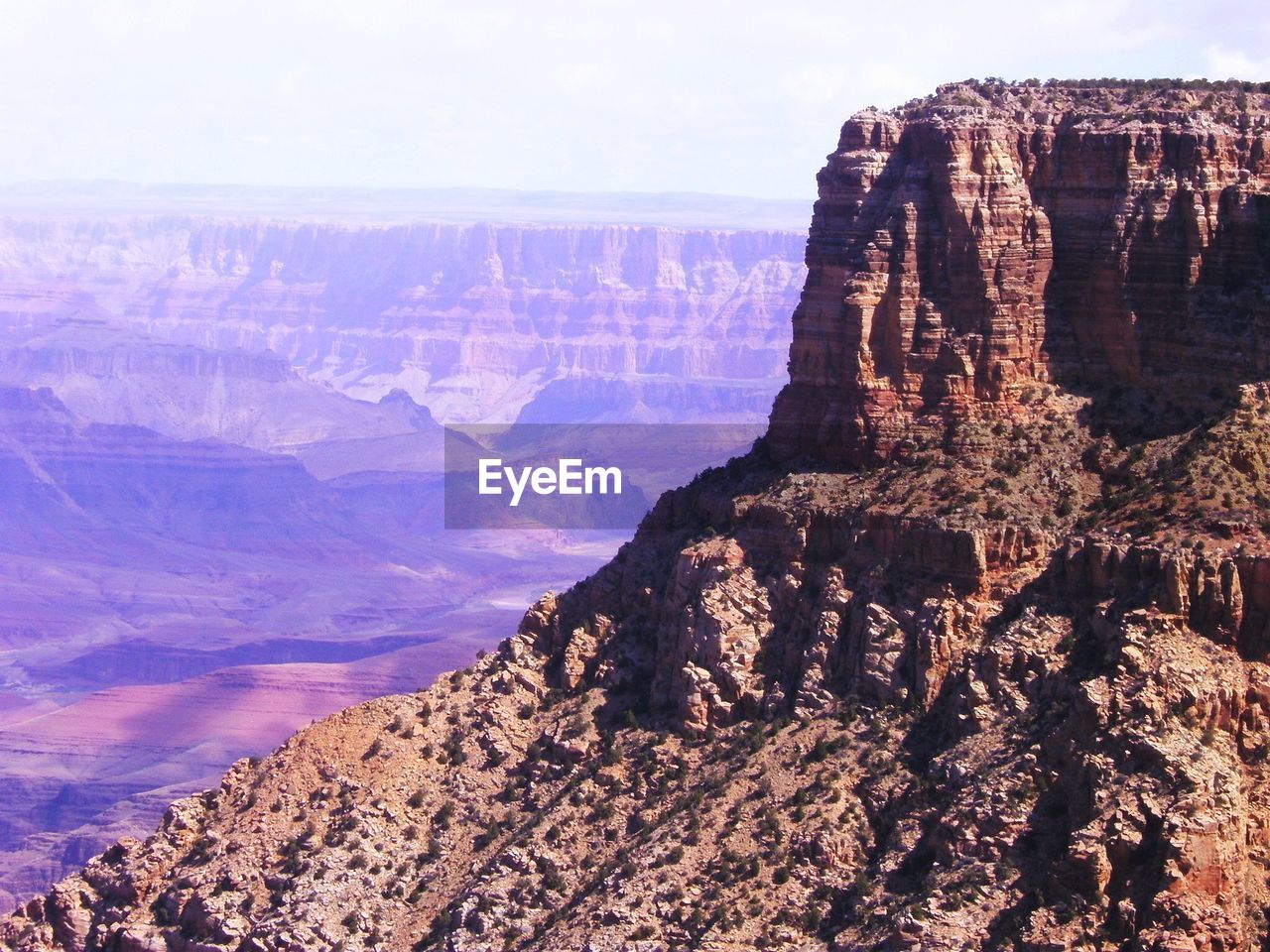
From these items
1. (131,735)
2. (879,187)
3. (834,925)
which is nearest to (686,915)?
(834,925)

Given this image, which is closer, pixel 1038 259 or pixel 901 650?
pixel 901 650

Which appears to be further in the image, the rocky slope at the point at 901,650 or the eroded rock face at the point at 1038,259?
the eroded rock face at the point at 1038,259

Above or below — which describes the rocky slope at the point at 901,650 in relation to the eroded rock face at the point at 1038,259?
below

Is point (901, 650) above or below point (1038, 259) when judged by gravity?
below
